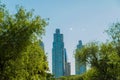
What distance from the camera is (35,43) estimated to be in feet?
161

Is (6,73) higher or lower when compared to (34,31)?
lower

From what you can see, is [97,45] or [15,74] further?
[97,45]

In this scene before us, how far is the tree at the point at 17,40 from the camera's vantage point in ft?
147

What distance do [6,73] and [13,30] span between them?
5.66 metres

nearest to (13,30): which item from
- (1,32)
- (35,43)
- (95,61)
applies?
(1,32)

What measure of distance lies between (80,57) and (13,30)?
5044cm

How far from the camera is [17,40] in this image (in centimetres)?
4494

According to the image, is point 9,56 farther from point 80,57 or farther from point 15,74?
point 80,57

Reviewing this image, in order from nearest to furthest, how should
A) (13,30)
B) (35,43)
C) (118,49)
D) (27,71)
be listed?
(13,30) < (35,43) < (27,71) < (118,49)

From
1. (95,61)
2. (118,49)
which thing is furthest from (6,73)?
(95,61)

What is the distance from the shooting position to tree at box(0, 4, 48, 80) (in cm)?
4494

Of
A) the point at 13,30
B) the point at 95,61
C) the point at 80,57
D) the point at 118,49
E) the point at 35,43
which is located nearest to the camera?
the point at 13,30

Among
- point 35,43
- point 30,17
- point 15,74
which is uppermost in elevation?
point 30,17

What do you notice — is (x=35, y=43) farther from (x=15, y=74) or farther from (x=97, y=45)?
(x=97, y=45)
